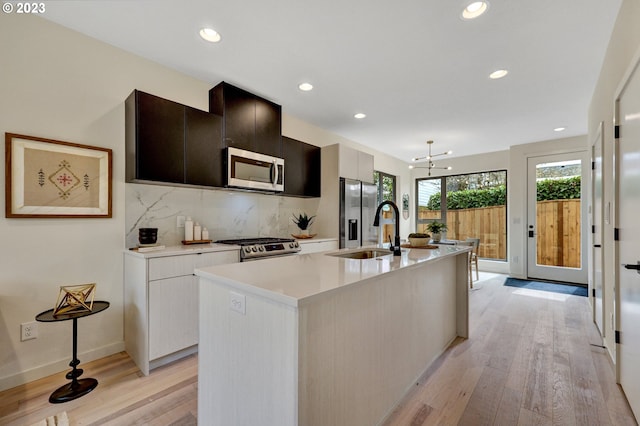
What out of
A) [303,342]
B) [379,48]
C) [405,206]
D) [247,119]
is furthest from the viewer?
[405,206]

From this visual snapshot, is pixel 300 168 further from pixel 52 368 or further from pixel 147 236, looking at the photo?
pixel 52 368

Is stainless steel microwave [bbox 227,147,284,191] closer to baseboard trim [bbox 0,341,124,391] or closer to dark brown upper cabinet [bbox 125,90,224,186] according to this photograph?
dark brown upper cabinet [bbox 125,90,224,186]

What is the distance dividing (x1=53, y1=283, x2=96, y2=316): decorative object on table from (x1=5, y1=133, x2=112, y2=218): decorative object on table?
59 cm

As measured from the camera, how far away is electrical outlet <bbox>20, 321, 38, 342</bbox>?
1.98 meters

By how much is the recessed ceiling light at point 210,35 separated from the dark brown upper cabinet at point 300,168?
1.47 metres

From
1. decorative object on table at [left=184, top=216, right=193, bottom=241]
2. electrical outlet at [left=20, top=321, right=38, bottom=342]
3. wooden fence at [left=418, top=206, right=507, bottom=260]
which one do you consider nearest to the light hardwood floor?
electrical outlet at [left=20, top=321, right=38, bottom=342]

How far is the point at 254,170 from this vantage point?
315 centimetres

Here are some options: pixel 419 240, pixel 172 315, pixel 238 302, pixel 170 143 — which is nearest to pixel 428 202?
pixel 419 240

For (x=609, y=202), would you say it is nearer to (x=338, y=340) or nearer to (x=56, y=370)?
(x=338, y=340)

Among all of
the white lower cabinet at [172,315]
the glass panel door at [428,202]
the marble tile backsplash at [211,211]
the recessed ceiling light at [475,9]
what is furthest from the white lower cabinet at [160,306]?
the glass panel door at [428,202]

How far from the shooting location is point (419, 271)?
2033 millimetres

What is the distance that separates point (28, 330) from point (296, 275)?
7.13 ft

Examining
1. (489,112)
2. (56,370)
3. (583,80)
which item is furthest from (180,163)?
(583,80)

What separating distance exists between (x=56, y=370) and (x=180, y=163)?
6.11ft
